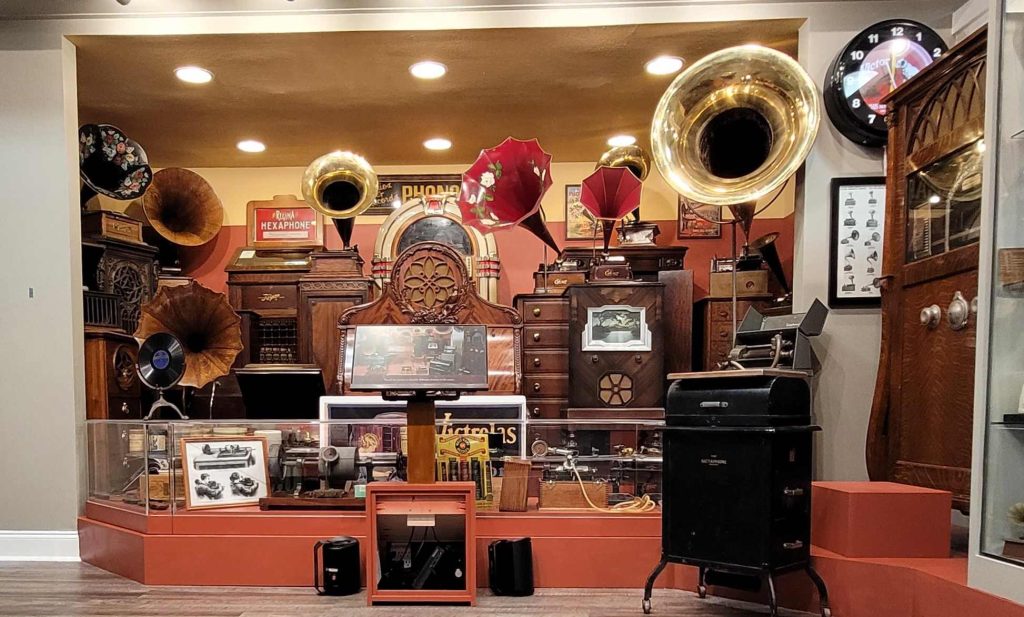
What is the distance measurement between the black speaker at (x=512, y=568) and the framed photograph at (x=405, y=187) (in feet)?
10.8

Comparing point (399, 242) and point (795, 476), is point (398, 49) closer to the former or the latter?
point (399, 242)

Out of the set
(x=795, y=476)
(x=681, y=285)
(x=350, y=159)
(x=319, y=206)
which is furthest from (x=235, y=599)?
(x=681, y=285)

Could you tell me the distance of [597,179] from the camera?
12.2 feet

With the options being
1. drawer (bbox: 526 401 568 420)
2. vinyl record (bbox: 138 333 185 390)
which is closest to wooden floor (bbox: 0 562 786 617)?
vinyl record (bbox: 138 333 185 390)

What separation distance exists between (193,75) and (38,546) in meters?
2.65

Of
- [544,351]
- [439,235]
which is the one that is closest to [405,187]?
[439,235]

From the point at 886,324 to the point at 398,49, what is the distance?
2658 mm

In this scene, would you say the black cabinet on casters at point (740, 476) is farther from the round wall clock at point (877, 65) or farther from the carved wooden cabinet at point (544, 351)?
the carved wooden cabinet at point (544, 351)

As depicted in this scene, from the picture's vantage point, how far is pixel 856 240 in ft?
9.25

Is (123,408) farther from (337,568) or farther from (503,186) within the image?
(503,186)

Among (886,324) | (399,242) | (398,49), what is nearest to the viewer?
(886,324)

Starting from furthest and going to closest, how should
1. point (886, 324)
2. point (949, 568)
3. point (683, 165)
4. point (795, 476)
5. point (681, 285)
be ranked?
point (681, 285) < point (683, 165) < point (886, 324) < point (795, 476) < point (949, 568)

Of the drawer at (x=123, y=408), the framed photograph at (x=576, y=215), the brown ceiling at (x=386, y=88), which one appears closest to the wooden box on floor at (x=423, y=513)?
the drawer at (x=123, y=408)

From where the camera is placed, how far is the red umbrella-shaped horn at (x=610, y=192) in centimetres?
369
